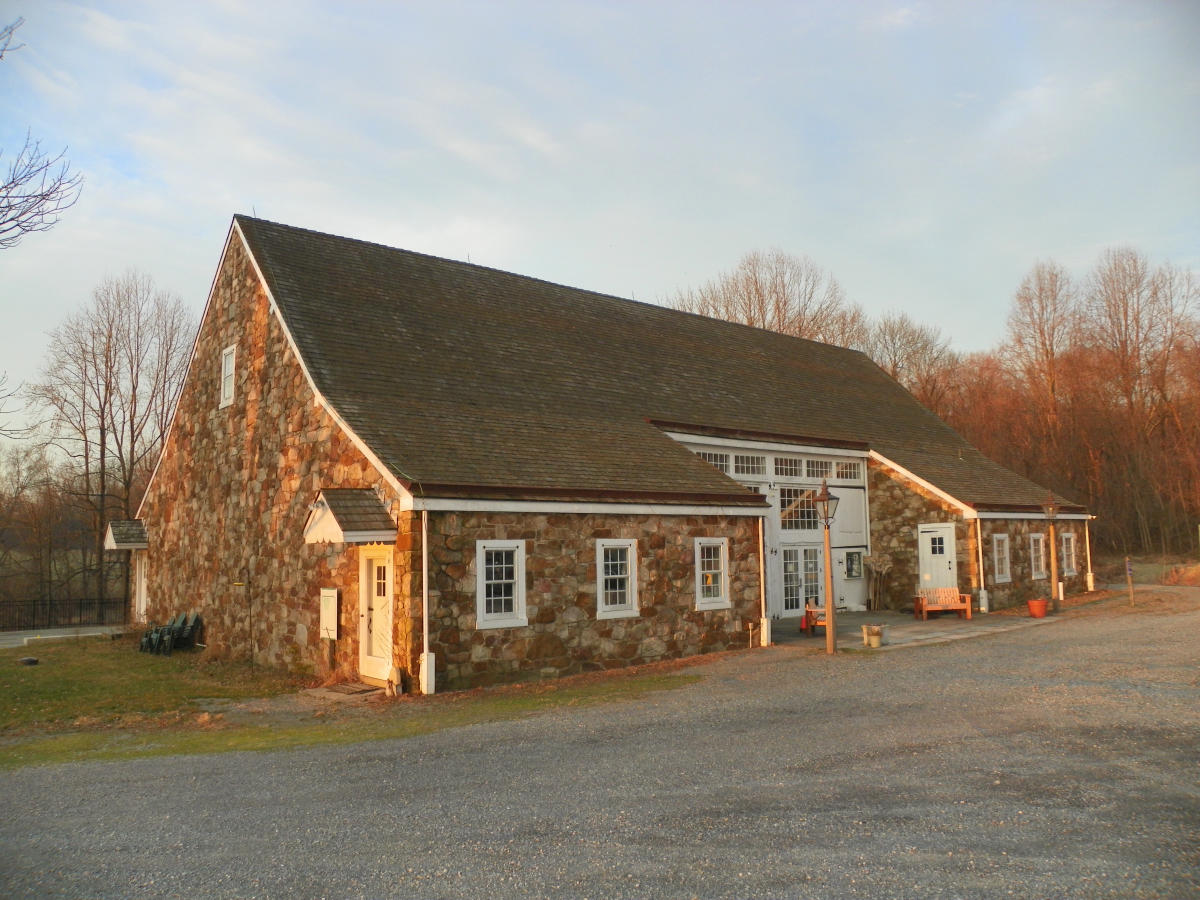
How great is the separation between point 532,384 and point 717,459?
5186 millimetres

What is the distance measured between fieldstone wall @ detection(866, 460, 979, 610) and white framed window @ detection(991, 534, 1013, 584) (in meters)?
1.08

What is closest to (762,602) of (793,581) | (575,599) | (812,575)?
(575,599)

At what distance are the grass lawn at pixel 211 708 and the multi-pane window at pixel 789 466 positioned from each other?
27.2 feet

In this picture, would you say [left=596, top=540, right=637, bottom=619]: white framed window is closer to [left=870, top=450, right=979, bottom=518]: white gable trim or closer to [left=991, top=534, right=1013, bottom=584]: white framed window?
[left=870, top=450, right=979, bottom=518]: white gable trim

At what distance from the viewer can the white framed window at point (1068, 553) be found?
27328 millimetres

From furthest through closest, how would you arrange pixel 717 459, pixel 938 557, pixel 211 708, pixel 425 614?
pixel 938 557 < pixel 717 459 < pixel 425 614 < pixel 211 708

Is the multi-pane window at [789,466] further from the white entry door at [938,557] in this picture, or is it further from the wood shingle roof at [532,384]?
the white entry door at [938,557]

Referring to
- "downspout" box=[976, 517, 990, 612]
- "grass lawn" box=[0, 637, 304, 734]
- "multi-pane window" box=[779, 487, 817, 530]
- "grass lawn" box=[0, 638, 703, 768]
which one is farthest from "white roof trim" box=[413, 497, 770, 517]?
"downspout" box=[976, 517, 990, 612]

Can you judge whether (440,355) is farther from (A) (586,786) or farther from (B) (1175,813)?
(B) (1175,813)

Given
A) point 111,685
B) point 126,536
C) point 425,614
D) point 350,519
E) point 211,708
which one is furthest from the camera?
point 126,536

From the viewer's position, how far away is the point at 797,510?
885 inches

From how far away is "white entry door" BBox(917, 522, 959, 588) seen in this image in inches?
900

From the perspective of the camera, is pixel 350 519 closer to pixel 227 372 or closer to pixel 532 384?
pixel 532 384

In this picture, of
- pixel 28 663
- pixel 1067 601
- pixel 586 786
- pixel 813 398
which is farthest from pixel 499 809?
pixel 1067 601
